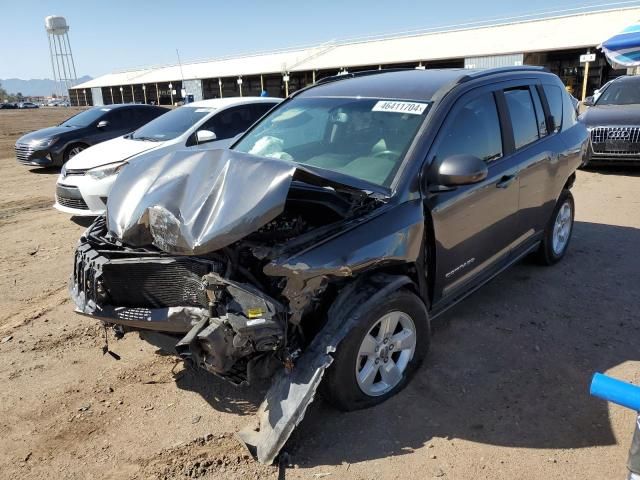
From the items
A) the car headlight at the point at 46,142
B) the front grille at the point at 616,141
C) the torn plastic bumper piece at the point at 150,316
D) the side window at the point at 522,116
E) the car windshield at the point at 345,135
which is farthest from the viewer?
the car headlight at the point at 46,142

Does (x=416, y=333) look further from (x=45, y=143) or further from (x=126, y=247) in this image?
(x=45, y=143)

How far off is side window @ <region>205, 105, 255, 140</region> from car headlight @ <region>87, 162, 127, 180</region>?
1.53 meters

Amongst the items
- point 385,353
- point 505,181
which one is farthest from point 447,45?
point 385,353

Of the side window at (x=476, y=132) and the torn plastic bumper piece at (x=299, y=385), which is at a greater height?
the side window at (x=476, y=132)

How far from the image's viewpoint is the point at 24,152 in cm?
1180

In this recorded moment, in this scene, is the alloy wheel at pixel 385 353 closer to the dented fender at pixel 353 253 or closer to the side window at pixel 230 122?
the dented fender at pixel 353 253

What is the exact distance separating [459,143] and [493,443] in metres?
1.95

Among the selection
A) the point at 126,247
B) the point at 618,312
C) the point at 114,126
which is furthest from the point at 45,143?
the point at 618,312

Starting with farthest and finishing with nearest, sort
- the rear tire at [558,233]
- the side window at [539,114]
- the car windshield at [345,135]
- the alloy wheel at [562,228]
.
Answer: the alloy wheel at [562,228] < the rear tire at [558,233] < the side window at [539,114] < the car windshield at [345,135]

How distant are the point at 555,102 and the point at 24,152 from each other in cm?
1152

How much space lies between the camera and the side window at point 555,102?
4.81 metres

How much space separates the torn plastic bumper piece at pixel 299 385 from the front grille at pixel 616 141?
8.49m

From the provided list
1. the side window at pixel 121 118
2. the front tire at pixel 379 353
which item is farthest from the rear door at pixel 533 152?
the side window at pixel 121 118

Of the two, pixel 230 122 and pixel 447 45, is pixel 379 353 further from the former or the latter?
pixel 447 45
